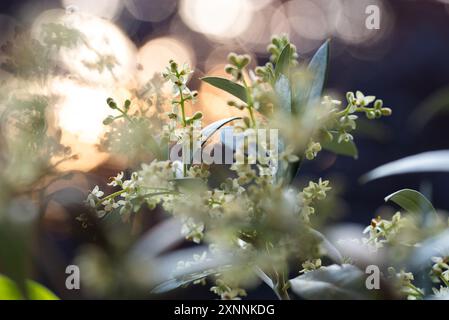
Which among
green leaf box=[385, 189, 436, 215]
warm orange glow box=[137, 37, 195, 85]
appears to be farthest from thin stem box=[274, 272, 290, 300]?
warm orange glow box=[137, 37, 195, 85]

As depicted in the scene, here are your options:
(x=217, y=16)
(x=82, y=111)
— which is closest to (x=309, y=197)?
(x=82, y=111)

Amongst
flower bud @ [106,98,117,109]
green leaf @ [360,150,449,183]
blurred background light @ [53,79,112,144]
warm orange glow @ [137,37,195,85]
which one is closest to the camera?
flower bud @ [106,98,117,109]

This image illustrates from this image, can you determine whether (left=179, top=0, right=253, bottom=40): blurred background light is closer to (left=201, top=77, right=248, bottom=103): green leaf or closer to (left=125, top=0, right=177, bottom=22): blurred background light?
(left=125, top=0, right=177, bottom=22): blurred background light

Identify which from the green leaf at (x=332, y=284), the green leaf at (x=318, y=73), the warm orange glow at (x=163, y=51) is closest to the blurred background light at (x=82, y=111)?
the green leaf at (x=318, y=73)

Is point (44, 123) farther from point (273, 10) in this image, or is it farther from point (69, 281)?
point (273, 10)

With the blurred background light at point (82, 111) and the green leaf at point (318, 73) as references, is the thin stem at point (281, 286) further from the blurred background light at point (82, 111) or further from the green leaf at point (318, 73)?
the blurred background light at point (82, 111)

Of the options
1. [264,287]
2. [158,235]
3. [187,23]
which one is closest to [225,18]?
[187,23]
